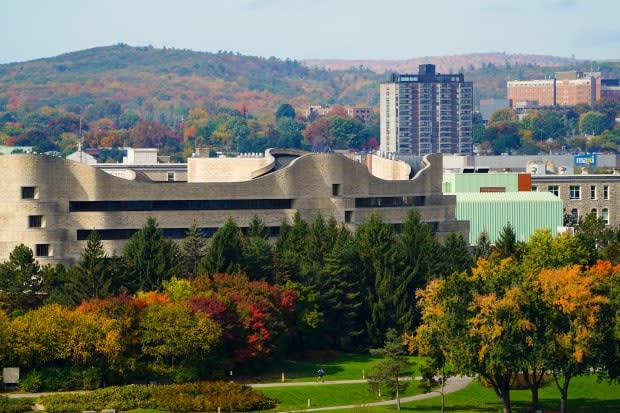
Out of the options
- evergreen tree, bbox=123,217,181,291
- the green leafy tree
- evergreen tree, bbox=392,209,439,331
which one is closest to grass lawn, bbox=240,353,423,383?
the green leafy tree

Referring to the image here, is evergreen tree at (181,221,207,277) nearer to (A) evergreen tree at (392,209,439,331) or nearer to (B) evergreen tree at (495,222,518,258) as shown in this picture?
(A) evergreen tree at (392,209,439,331)

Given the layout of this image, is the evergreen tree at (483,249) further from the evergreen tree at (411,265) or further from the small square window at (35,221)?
the small square window at (35,221)

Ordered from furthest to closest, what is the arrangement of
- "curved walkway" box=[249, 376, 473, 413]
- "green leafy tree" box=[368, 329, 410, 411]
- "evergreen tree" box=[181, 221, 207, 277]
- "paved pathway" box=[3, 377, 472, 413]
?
"evergreen tree" box=[181, 221, 207, 277]
"green leafy tree" box=[368, 329, 410, 411]
"paved pathway" box=[3, 377, 472, 413]
"curved walkway" box=[249, 376, 473, 413]

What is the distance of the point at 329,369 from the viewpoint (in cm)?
13762

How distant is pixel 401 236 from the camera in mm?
160500

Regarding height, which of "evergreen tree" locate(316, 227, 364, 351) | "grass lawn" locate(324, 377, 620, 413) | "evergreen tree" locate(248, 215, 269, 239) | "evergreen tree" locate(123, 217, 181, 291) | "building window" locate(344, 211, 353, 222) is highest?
"building window" locate(344, 211, 353, 222)

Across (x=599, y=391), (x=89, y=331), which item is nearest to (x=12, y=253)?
(x=89, y=331)

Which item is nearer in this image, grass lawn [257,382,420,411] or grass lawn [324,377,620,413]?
grass lawn [324,377,620,413]

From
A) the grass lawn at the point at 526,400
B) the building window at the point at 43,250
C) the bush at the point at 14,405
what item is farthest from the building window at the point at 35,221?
the grass lawn at the point at 526,400

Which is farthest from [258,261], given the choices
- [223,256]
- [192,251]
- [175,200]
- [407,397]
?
[407,397]

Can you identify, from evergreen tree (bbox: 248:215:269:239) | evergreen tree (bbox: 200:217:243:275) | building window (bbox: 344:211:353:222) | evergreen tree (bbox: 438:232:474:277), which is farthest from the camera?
building window (bbox: 344:211:353:222)

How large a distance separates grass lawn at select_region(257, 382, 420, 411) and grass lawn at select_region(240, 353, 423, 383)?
356 centimetres

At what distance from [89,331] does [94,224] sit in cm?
3925

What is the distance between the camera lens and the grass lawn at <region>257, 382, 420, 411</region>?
121688mm
